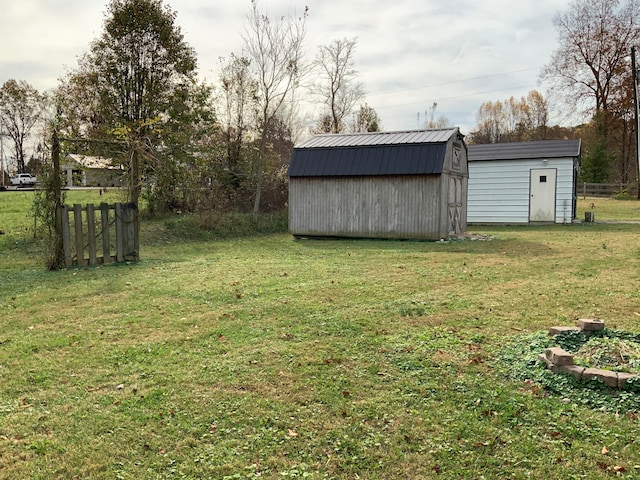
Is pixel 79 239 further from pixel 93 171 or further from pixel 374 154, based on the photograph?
pixel 374 154

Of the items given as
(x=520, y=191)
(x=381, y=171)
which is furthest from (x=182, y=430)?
(x=520, y=191)

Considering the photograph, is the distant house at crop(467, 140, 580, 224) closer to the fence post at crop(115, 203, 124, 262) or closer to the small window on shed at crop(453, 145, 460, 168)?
the small window on shed at crop(453, 145, 460, 168)

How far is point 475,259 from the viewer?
10.1 m

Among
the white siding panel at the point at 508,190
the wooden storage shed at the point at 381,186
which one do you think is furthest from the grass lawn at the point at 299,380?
the white siding panel at the point at 508,190

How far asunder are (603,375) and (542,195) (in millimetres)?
17879

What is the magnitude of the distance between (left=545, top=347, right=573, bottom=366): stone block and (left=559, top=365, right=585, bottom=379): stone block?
0.12ft

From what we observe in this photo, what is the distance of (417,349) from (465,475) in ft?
5.82

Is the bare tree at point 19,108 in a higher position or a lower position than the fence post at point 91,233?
higher

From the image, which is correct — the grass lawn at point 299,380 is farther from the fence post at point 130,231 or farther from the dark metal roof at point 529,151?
the dark metal roof at point 529,151

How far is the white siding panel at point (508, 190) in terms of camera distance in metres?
19.4

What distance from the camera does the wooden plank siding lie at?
46.4 feet

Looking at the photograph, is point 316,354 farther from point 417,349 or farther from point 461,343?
point 461,343

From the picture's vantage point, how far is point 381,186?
1477 cm

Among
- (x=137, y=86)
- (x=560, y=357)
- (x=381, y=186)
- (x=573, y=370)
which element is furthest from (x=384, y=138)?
(x=573, y=370)
